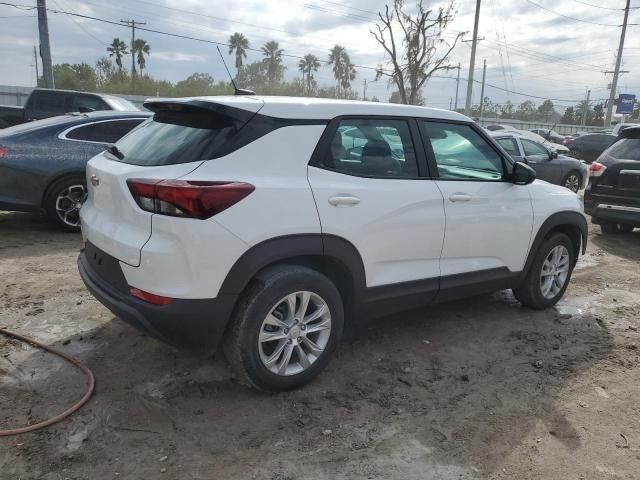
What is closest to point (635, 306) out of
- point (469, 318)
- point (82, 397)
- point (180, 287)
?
point (469, 318)

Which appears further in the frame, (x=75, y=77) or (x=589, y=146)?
(x=75, y=77)

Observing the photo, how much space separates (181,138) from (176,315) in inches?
39.8

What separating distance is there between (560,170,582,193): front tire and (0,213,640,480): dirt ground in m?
8.62

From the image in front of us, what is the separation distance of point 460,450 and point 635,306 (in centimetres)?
340

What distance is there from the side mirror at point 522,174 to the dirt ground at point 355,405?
1241 mm

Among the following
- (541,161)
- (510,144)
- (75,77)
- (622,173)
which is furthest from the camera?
(75,77)

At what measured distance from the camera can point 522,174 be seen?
4211 millimetres

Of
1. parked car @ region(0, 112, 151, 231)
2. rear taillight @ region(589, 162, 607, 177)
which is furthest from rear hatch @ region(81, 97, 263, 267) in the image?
rear taillight @ region(589, 162, 607, 177)

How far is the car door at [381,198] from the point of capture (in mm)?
3191

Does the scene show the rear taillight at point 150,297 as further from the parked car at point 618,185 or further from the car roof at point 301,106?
the parked car at point 618,185

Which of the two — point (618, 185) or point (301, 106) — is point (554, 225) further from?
point (618, 185)

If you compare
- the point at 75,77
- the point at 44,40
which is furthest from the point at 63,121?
the point at 75,77

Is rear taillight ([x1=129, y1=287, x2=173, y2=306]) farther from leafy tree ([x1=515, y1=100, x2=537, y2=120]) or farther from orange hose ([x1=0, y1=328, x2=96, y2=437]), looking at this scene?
leafy tree ([x1=515, y1=100, x2=537, y2=120])

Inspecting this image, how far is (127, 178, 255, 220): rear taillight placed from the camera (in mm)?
2711
